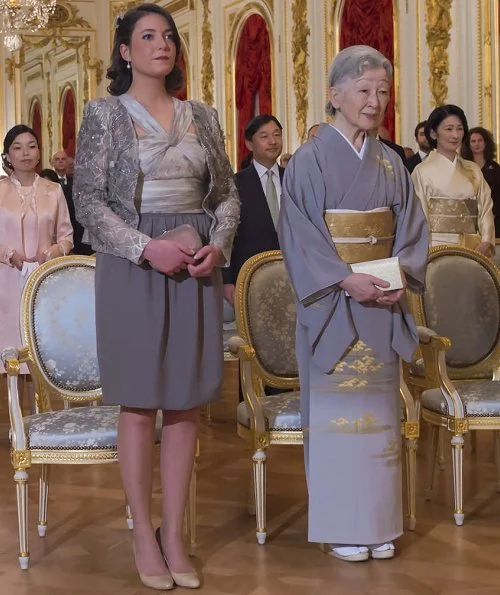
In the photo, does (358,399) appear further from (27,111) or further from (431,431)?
(27,111)

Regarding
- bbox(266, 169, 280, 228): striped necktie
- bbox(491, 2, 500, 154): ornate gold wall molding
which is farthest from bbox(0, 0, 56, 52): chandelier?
bbox(266, 169, 280, 228): striped necktie

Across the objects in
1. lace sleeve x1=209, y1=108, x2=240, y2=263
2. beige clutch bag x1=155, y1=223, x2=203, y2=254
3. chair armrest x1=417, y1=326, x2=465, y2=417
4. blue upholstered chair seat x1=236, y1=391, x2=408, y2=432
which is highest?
lace sleeve x1=209, y1=108, x2=240, y2=263

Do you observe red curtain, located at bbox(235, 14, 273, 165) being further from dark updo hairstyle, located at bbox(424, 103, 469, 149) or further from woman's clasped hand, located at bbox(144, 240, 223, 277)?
woman's clasped hand, located at bbox(144, 240, 223, 277)

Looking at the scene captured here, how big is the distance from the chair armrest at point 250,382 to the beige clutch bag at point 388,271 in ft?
2.22

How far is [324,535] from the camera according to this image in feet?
12.1

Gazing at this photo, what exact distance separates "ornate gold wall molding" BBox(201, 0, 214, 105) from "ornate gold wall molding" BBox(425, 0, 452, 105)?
4467 mm

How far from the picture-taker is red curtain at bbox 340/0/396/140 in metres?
9.77

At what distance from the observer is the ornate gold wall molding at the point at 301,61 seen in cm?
1104

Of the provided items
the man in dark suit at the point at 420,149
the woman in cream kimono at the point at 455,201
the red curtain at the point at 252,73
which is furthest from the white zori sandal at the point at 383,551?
the red curtain at the point at 252,73

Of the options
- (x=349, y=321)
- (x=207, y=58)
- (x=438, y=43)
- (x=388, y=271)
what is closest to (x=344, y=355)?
(x=349, y=321)

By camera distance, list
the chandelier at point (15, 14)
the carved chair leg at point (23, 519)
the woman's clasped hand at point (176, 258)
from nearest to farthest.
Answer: the woman's clasped hand at point (176, 258), the carved chair leg at point (23, 519), the chandelier at point (15, 14)

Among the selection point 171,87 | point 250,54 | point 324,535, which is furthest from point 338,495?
point 250,54

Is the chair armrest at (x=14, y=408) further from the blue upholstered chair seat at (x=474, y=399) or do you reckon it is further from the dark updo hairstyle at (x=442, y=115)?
the dark updo hairstyle at (x=442, y=115)

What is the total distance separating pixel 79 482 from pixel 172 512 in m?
1.56
